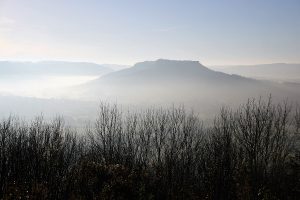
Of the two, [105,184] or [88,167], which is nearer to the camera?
[105,184]

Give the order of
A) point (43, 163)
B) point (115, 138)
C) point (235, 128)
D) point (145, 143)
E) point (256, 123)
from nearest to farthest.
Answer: point (43, 163), point (256, 123), point (235, 128), point (145, 143), point (115, 138)

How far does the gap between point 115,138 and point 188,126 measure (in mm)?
10429

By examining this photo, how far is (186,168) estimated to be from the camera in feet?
157

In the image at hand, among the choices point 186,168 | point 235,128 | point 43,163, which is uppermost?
point 235,128

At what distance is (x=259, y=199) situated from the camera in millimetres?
30641

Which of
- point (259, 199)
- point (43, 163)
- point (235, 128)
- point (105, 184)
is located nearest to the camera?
point (105, 184)

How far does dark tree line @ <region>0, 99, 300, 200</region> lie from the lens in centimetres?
2720

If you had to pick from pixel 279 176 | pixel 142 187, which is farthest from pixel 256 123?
pixel 142 187

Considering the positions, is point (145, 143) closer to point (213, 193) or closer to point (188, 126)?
point (188, 126)

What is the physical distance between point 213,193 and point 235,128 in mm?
9804

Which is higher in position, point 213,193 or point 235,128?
point 235,128

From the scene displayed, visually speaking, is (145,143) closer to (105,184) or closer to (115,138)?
(115,138)

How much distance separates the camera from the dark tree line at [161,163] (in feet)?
89.2

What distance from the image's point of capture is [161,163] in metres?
39.0
